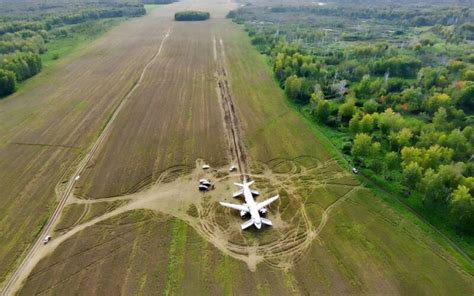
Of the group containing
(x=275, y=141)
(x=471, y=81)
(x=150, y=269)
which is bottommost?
(x=150, y=269)

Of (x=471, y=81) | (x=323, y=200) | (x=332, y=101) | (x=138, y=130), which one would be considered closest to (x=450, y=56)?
(x=471, y=81)

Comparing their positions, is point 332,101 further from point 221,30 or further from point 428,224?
point 221,30

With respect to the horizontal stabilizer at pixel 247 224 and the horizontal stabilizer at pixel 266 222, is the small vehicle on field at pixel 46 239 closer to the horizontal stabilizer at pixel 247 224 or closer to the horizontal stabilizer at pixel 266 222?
the horizontal stabilizer at pixel 247 224

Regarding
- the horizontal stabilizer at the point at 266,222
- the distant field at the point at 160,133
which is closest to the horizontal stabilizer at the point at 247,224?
the horizontal stabilizer at the point at 266,222

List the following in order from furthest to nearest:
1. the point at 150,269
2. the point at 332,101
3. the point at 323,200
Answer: the point at 332,101 < the point at 323,200 < the point at 150,269

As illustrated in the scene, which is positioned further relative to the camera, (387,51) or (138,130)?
(387,51)

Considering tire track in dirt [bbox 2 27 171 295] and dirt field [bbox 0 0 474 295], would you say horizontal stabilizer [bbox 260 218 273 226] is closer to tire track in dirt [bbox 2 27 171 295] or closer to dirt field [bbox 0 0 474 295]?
dirt field [bbox 0 0 474 295]

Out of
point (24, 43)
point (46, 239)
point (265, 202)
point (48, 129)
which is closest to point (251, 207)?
point (265, 202)

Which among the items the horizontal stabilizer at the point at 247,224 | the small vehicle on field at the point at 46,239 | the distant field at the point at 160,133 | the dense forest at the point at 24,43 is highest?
the dense forest at the point at 24,43
